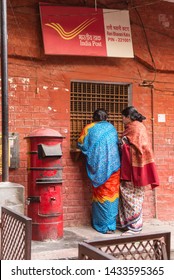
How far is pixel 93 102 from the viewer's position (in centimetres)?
795

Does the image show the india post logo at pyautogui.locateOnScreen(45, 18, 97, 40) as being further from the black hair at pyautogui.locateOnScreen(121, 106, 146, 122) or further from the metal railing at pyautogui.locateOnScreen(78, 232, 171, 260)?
the metal railing at pyautogui.locateOnScreen(78, 232, 171, 260)

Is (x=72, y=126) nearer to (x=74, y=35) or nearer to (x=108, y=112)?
(x=108, y=112)

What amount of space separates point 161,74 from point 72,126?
2.10 metres

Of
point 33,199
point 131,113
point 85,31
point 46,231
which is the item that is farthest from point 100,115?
point 46,231

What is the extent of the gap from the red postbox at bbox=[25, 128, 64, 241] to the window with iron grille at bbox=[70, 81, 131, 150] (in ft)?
4.19

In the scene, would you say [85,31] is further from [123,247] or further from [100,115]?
[123,247]

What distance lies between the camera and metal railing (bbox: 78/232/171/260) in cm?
257

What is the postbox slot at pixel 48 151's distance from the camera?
6445 mm

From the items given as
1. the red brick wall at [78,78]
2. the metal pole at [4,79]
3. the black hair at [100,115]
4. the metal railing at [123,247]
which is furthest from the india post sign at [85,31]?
the metal railing at [123,247]

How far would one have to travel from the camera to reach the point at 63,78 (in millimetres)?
7680

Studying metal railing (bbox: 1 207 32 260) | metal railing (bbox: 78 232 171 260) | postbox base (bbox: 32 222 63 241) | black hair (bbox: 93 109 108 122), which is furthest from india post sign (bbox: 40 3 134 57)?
metal railing (bbox: 78 232 171 260)

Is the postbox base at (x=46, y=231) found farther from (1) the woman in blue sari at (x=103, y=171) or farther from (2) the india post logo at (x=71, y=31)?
(2) the india post logo at (x=71, y=31)

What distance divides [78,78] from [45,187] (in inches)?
87.9
